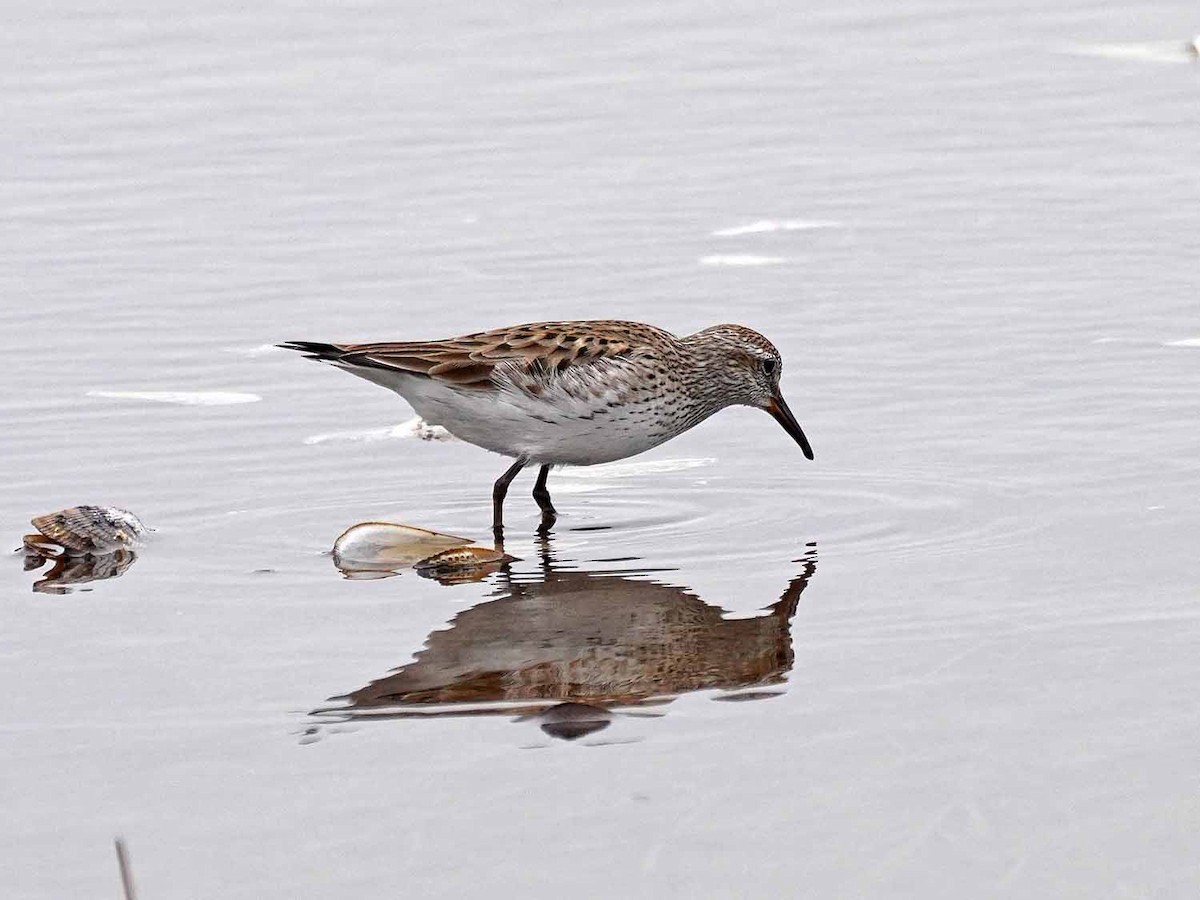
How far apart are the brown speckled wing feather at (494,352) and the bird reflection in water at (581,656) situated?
54.8 inches

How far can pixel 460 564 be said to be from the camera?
7770 millimetres

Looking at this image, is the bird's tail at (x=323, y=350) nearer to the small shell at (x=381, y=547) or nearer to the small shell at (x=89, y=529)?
the small shell at (x=381, y=547)

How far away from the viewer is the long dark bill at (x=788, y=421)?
905 centimetres

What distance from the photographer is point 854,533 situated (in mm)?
8016

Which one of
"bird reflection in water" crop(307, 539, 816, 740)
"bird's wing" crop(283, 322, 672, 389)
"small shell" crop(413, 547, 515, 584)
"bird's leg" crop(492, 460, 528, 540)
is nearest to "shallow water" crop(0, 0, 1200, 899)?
"bird reflection in water" crop(307, 539, 816, 740)

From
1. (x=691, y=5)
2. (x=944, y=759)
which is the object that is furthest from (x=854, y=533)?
(x=691, y=5)

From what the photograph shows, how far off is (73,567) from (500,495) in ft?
6.07

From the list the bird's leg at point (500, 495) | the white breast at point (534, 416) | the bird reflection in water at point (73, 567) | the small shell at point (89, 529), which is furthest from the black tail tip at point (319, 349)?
the bird reflection in water at point (73, 567)

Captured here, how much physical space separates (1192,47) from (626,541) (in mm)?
9796

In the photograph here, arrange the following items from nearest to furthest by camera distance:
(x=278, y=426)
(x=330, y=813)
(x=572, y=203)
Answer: (x=330, y=813) < (x=278, y=426) < (x=572, y=203)

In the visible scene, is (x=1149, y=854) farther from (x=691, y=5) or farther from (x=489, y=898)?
(x=691, y=5)

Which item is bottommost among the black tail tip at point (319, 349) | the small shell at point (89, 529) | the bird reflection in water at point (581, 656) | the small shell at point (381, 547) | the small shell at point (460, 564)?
the bird reflection in water at point (581, 656)

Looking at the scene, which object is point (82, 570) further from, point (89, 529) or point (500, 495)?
point (500, 495)

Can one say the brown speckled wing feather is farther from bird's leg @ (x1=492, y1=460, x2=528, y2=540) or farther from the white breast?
bird's leg @ (x1=492, y1=460, x2=528, y2=540)
